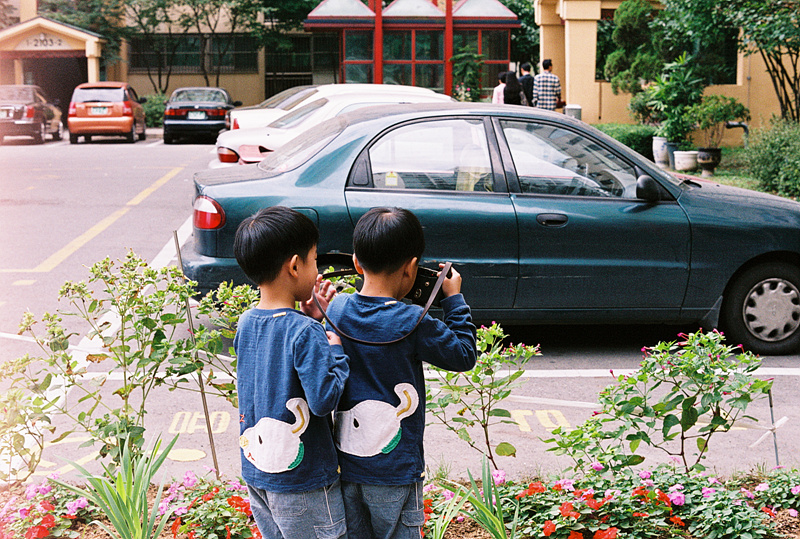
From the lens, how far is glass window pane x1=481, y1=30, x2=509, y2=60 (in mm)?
25156

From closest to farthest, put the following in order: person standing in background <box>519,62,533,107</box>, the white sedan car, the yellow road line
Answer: the yellow road line
the white sedan car
person standing in background <box>519,62,533,107</box>

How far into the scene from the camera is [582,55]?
75.3ft

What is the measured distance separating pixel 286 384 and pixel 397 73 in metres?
23.5

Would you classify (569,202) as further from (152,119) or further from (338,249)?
(152,119)

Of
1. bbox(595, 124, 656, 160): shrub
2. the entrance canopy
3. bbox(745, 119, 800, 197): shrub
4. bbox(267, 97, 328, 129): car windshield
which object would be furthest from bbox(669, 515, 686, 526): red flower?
the entrance canopy

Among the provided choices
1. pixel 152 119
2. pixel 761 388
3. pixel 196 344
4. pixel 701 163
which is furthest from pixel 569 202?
pixel 152 119

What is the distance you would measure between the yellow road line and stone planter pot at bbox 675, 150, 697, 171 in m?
9.09

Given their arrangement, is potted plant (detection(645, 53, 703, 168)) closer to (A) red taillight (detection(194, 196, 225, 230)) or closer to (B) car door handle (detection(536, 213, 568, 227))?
(B) car door handle (detection(536, 213, 568, 227))

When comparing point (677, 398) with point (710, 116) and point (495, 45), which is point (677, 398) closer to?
point (710, 116)

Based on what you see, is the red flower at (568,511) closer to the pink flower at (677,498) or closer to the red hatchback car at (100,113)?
the pink flower at (677,498)

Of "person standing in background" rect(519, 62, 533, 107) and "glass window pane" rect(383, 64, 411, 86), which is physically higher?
"glass window pane" rect(383, 64, 411, 86)

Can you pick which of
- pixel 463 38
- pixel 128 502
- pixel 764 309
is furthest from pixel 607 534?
pixel 463 38

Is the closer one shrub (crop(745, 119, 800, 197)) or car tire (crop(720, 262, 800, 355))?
car tire (crop(720, 262, 800, 355))

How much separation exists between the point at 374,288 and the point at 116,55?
37.9 metres
